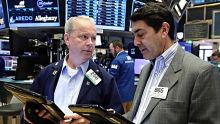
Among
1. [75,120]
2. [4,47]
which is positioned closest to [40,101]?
[75,120]

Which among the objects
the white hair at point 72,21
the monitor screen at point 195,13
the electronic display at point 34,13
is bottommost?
the white hair at point 72,21

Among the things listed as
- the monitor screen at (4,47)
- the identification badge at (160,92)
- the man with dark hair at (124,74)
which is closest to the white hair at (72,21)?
the identification badge at (160,92)

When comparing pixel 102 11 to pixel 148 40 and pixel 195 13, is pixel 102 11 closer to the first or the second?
pixel 148 40

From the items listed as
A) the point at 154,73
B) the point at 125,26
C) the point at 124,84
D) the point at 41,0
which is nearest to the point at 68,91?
the point at 154,73

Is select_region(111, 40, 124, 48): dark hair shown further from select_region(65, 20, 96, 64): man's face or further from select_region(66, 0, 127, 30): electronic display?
select_region(65, 20, 96, 64): man's face

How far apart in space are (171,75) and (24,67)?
2.94m

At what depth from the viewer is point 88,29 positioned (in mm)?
2359

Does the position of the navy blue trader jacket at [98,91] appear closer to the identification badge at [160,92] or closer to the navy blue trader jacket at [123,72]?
the identification badge at [160,92]

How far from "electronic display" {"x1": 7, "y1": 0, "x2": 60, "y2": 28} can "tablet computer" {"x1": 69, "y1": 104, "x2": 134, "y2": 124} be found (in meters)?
2.30

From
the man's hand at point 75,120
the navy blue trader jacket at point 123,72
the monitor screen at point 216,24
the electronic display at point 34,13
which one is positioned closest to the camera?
the man's hand at point 75,120

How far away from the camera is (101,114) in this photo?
1.58 meters

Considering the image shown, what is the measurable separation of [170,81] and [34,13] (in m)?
2.52

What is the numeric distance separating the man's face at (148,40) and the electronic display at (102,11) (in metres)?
2.18

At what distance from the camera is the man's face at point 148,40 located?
1825 millimetres
